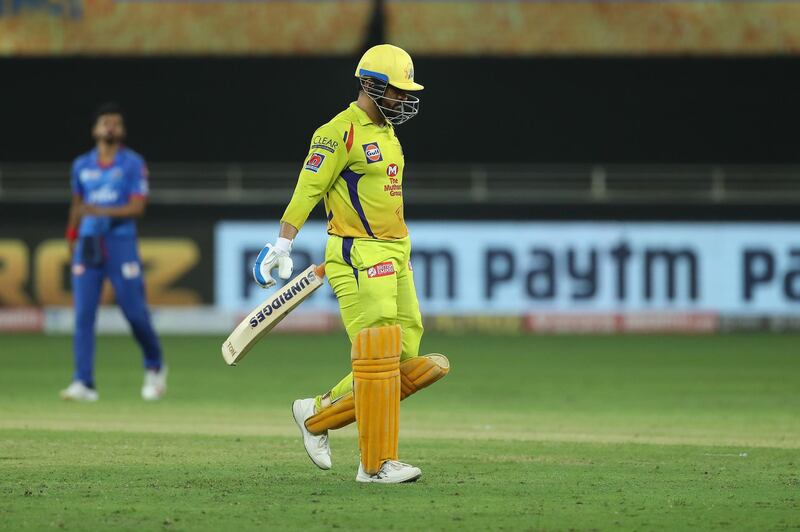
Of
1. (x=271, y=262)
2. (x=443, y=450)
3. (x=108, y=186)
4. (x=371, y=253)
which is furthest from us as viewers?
(x=108, y=186)

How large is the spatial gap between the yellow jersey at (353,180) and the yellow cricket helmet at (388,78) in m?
0.11

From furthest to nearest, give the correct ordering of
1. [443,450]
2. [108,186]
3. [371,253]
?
[108,186]
[443,450]
[371,253]

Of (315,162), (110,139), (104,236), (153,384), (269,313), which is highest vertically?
(110,139)

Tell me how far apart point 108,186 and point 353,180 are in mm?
5039

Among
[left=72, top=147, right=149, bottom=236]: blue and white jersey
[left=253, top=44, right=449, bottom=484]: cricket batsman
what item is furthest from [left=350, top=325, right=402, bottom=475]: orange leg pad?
[left=72, top=147, right=149, bottom=236]: blue and white jersey

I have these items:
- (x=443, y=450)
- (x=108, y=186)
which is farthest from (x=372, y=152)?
(x=108, y=186)

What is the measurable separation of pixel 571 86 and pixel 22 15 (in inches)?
399

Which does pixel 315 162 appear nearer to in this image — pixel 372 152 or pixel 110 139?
pixel 372 152

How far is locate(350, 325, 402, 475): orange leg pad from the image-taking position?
6.73m

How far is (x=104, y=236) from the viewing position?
1159 cm

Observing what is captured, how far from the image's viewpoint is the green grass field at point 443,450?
19.7 ft

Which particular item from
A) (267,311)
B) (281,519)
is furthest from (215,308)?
(281,519)

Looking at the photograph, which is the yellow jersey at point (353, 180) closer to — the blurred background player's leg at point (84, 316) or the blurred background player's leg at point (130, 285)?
the blurred background player's leg at point (130, 285)

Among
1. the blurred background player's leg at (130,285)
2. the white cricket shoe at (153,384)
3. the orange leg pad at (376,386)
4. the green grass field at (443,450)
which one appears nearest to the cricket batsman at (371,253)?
the orange leg pad at (376,386)
